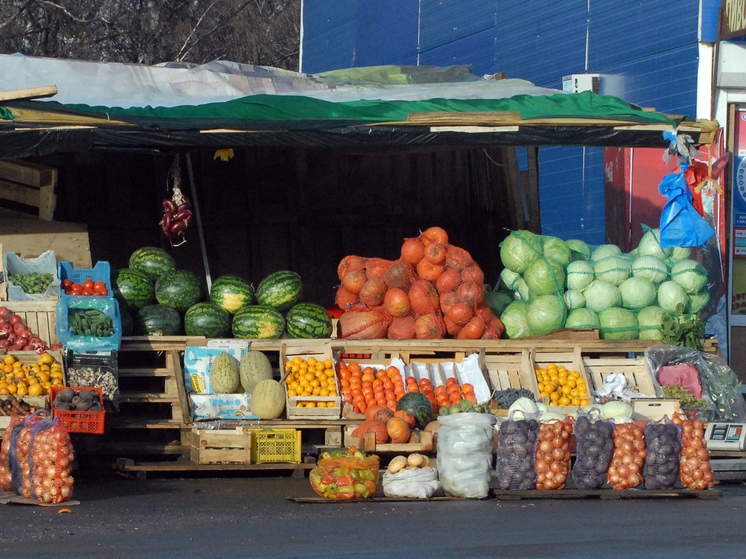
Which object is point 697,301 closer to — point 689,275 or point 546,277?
point 689,275

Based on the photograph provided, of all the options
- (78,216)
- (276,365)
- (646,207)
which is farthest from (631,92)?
(78,216)

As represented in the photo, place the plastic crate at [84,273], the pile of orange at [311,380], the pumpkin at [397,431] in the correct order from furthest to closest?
the plastic crate at [84,273] → the pile of orange at [311,380] → the pumpkin at [397,431]

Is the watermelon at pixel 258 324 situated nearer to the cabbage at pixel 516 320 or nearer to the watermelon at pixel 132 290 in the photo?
the watermelon at pixel 132 290

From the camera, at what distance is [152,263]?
11492 millimetres

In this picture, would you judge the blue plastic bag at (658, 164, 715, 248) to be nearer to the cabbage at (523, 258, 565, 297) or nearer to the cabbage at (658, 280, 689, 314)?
the cabbage at (658, 280, 689, 314)

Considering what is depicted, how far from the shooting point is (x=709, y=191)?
36.8 feet

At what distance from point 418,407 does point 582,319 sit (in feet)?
7.68

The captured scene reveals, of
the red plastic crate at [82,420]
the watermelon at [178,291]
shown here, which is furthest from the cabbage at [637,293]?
the red plastic crate at [82,420]

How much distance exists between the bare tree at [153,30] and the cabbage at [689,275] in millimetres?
14837

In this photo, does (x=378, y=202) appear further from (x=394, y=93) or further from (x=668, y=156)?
(x=668, y=156)

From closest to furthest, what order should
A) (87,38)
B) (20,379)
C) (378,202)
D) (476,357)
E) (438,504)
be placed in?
(438,504), (20,379), (476,357), (378,202), (87,38)

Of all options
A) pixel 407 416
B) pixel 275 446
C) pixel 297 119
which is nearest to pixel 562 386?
pixel 407 416

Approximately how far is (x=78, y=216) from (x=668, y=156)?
706 cm

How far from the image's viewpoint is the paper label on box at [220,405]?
1009 cm
